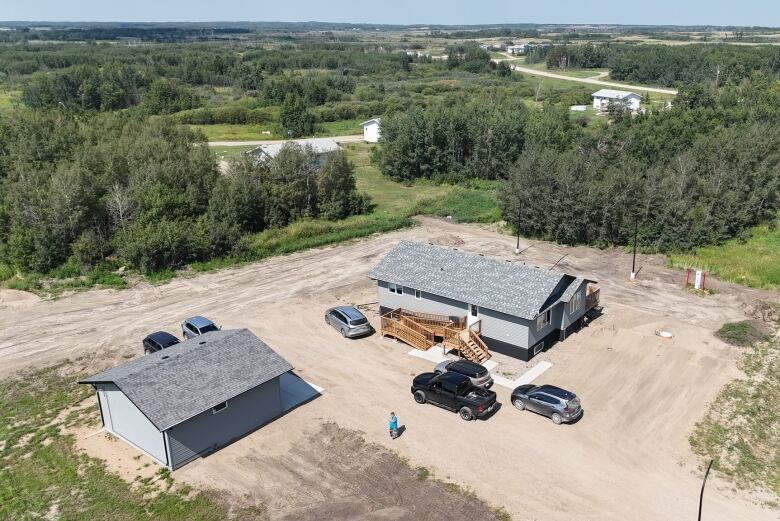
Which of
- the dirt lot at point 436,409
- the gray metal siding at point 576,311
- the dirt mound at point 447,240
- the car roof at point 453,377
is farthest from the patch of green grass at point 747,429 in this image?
the dirt mound at point 447,240

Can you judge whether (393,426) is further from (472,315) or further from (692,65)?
(692,65)

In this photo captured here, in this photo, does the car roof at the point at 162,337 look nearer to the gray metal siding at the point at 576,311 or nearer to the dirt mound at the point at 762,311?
the gray metal siding at the point at 576,311

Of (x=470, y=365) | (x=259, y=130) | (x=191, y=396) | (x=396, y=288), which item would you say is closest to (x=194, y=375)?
(x=191, y=396)

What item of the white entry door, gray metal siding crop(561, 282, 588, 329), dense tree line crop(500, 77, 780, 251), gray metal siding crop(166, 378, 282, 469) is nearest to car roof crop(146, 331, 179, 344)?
gray metal siding crop(166, 378, 282, 469)

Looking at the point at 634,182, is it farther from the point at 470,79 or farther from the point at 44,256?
the point at 470,79

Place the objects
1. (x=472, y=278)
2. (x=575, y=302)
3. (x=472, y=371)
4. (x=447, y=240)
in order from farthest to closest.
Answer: (x=447, y=240)
(x=575, y=302)
(x=472, y=278)
(x=472, y=371)

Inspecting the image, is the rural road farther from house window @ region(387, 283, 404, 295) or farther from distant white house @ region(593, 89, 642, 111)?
house window @ region(387, 283, 404, 295)
